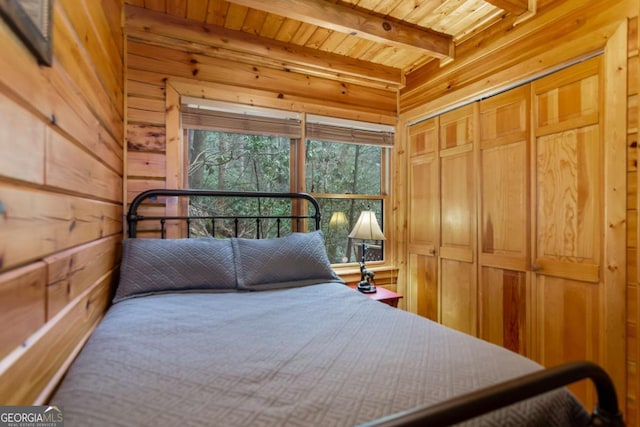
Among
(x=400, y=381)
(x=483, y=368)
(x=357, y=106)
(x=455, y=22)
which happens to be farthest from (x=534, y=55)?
(x=400, y=381)

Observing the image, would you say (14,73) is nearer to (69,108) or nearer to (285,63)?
(69,108)

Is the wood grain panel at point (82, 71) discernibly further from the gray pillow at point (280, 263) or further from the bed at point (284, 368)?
the gray pillow at point (280, 263)

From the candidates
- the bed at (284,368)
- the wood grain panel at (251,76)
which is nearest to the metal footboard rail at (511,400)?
the bed at (284,368)

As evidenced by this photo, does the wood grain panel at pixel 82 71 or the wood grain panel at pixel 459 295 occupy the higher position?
the wood grain panel at pixel 82 71

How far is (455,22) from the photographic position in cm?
227

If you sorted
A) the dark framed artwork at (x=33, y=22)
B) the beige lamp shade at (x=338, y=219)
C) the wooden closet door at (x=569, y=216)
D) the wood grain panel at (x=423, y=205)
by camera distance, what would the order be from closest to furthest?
the dark framed artwork at (x=33, y=22)
the wooden closet door at (x=569, y=216)
the wood grain panel at (x=423, y=205)
the beige lamp shade at (x=338, y=219)

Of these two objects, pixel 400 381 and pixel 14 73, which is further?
pixel 400 381

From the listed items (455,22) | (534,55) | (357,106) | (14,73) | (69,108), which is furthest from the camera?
(357,106)

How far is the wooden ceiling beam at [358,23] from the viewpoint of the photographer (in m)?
1.88

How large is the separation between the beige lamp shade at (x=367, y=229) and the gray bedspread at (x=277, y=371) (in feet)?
3.63

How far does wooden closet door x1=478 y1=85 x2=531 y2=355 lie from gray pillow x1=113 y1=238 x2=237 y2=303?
180 centimetres

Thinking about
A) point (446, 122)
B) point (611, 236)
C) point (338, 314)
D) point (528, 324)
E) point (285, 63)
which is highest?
point (285, 63)

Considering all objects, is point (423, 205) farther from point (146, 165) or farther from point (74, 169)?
point (74, 169)

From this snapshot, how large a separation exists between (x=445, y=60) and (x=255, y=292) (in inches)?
93.7
